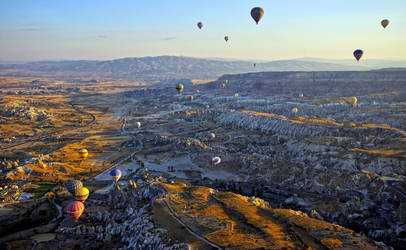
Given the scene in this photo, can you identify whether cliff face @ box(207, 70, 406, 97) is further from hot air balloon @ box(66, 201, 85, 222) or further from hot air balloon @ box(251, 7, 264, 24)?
hot air balloon @ box(66, 201, 85, 222)

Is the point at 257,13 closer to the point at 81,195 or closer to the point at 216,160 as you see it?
the point at 216,160

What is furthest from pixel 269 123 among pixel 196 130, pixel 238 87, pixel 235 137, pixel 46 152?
pixel 238 87

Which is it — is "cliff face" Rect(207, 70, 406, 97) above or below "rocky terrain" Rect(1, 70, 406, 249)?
above

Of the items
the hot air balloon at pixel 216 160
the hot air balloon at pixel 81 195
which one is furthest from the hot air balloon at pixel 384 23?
the hot air balloon at pixel 81 195

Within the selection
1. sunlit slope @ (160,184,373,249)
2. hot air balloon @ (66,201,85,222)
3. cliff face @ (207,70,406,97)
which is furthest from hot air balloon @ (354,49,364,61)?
hot air balloon @ (66,201,85,222)

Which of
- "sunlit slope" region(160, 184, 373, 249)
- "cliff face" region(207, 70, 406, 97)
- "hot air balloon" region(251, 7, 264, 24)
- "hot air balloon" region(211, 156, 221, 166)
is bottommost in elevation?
"hot air balloon" region(211, 156, 221, 166)

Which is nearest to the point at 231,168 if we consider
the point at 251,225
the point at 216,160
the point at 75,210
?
the point at 216,160
